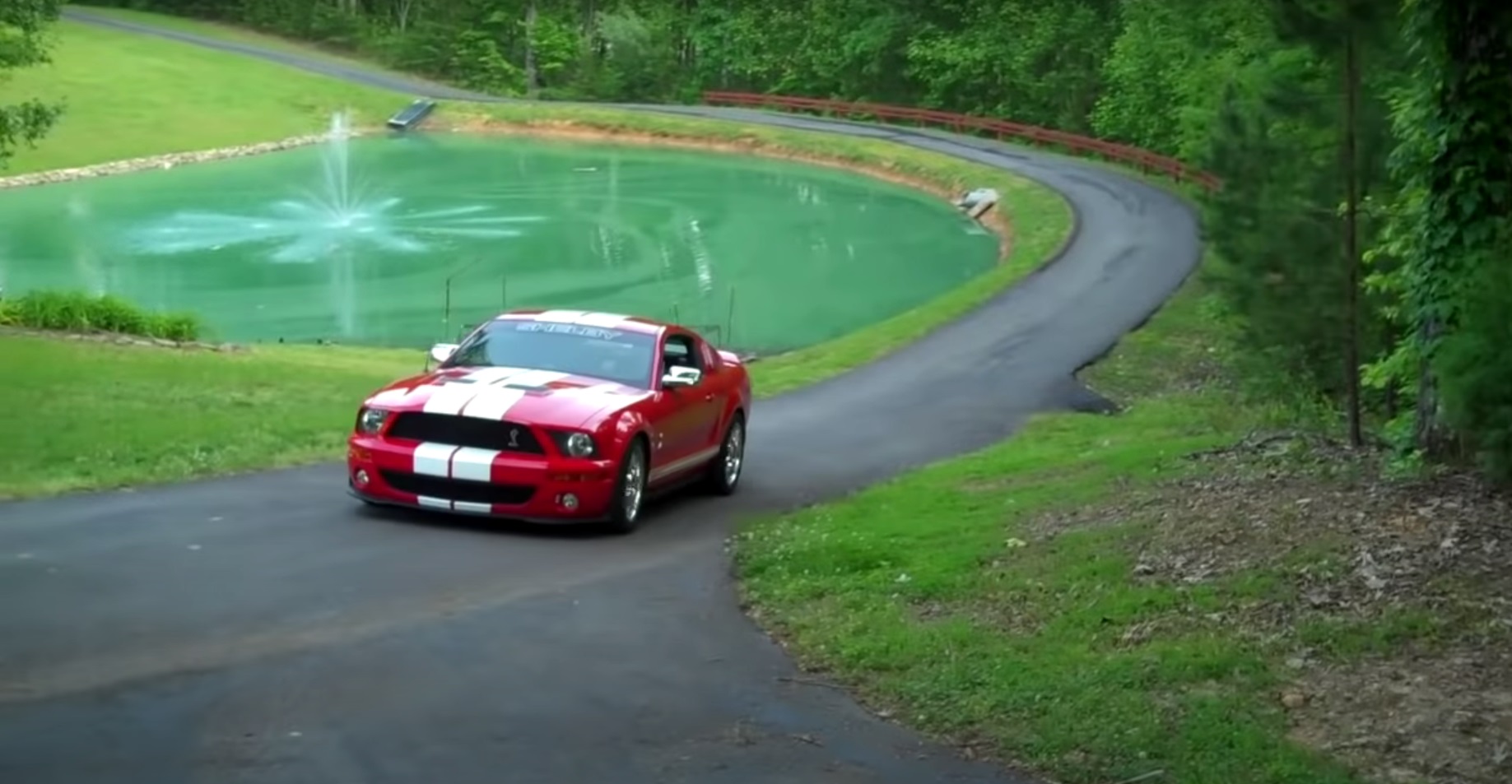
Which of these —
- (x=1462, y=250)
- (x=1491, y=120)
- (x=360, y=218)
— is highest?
(x=1491, y=120)

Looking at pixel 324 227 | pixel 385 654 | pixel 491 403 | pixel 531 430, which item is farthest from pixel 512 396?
pixel 324 227

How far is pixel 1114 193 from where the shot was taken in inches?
2020

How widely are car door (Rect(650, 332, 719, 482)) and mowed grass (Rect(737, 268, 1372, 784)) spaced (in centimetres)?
103

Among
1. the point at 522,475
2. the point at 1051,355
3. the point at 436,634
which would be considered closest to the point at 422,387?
the point at 522,475

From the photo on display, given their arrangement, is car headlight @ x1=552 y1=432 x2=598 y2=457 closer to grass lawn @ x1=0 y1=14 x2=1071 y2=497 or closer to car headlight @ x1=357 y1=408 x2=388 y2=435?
car headlight @ x1=357 y1=408 x2=388 y2=435

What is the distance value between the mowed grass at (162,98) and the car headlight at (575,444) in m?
50.3

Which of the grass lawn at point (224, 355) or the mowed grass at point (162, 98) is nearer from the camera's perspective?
the grass lawn at point (224, 355)

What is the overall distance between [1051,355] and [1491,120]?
18.1 metres

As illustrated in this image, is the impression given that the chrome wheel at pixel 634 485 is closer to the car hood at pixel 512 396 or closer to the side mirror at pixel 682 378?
the car hood at pixel 512 396

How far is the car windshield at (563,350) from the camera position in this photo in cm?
1508

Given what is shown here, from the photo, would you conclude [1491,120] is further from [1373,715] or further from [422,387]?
[422,387]

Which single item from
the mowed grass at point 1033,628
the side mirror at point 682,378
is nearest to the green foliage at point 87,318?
the side mirror at point 682,378

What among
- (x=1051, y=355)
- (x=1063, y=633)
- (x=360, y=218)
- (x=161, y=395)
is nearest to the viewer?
(x=1063, y=633)

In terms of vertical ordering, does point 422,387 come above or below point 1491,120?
below
